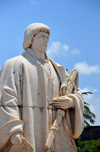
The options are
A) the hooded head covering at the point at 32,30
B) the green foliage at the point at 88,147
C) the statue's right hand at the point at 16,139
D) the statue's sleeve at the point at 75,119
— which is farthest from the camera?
the green foliage at the point at 88,147

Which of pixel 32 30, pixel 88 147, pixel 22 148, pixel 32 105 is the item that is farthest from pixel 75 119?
pixel 88 147

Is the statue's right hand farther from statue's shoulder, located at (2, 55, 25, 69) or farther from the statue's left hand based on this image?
statue's shoulder, located at (2, 55, 25, 69)

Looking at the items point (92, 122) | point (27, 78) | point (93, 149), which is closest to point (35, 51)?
point (27, 78)

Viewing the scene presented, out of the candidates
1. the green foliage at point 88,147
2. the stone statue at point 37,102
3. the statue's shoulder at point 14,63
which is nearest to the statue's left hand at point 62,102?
the stone statue at point 37,102

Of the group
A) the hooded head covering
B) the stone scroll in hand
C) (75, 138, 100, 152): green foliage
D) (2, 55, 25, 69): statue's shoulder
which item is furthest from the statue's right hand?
(75, 138, 100, 152): green foliage

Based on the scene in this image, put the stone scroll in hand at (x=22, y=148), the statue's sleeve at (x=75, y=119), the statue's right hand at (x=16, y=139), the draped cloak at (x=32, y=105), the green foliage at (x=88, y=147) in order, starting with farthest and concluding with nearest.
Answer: the green foliage at (x=88, y=147) → the statue's sleeve at (x=75, y=119) → the draped cloak at (x=32, y=105) → the stone scroll in hand at (x=22, y=148) → the statue's right hand at (x=16, y=139)

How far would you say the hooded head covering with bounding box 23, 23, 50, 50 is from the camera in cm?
885

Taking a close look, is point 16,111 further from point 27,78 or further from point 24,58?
point 24,58

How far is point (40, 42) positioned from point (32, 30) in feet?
1.38

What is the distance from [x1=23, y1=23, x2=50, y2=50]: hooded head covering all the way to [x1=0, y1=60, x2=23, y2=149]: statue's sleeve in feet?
2.72

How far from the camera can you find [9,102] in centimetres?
811

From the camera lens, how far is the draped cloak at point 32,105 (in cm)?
809

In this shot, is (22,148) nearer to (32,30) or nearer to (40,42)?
(40,42)

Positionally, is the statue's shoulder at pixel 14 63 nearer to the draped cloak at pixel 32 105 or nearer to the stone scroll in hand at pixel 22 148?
the draped cloak at pixel 32 105
